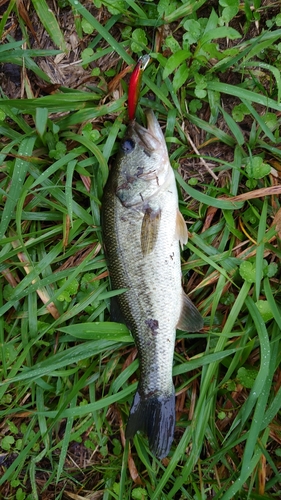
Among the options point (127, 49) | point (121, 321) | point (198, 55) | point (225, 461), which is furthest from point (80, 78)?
point (225, 461)

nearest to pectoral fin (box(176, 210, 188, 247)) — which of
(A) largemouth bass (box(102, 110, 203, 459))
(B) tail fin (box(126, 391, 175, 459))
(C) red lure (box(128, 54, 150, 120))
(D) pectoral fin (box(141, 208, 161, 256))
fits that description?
(A) largemouth bass (box(102, 110, 203, 459))

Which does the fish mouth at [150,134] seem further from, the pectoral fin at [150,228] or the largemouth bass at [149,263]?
the pectoral fin at [150,228]

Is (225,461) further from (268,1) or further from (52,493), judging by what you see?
(268,1)

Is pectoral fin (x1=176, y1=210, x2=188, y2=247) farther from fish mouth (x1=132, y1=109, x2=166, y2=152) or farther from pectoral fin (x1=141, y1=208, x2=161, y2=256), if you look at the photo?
fish mouth (x1=132, y1=109, x2=166, y2=152)

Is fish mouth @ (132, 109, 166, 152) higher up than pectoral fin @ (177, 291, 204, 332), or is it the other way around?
fish mouth @ (132, 109, 166, 152)

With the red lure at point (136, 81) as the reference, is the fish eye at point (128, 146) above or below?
below

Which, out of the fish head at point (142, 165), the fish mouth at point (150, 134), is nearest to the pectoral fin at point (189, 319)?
the fish head at point (142, 165)
